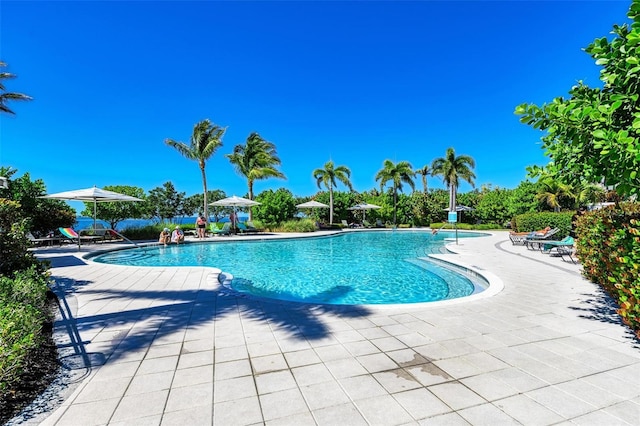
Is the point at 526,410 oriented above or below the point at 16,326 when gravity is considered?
below

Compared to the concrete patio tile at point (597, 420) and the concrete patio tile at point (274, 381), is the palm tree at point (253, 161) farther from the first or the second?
the concrete patio tile at point (597, 420)

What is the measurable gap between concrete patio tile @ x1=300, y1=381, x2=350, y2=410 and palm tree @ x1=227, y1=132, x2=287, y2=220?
21451mm

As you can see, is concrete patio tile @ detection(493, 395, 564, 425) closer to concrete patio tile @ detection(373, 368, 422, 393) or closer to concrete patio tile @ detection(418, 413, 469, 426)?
concrete patio tile @ detection(418, 413, 469, 426)

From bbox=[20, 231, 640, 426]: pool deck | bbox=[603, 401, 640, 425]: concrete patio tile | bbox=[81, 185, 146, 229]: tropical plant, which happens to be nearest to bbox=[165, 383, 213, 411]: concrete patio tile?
Answer: bbox=[20, 231, 640, 426]: pool deck

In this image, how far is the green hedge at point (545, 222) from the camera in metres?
14.6

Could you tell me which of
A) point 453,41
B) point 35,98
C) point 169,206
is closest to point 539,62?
point 453,41

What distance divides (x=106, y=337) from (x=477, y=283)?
745cm

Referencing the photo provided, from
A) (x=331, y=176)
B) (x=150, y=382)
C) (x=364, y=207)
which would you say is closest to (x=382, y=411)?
(x=150, y=382)

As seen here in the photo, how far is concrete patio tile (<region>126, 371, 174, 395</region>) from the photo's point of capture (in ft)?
7.89

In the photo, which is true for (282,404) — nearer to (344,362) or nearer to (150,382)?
(344,362)

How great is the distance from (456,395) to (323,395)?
41.4 inches

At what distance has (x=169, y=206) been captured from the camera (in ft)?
130

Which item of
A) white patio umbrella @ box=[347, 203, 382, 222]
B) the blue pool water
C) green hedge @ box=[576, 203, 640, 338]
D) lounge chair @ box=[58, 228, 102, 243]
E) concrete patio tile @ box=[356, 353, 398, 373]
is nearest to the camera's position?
concrete patio tile @ box=[356, 353, 398, 373]

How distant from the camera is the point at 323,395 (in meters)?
2.29
